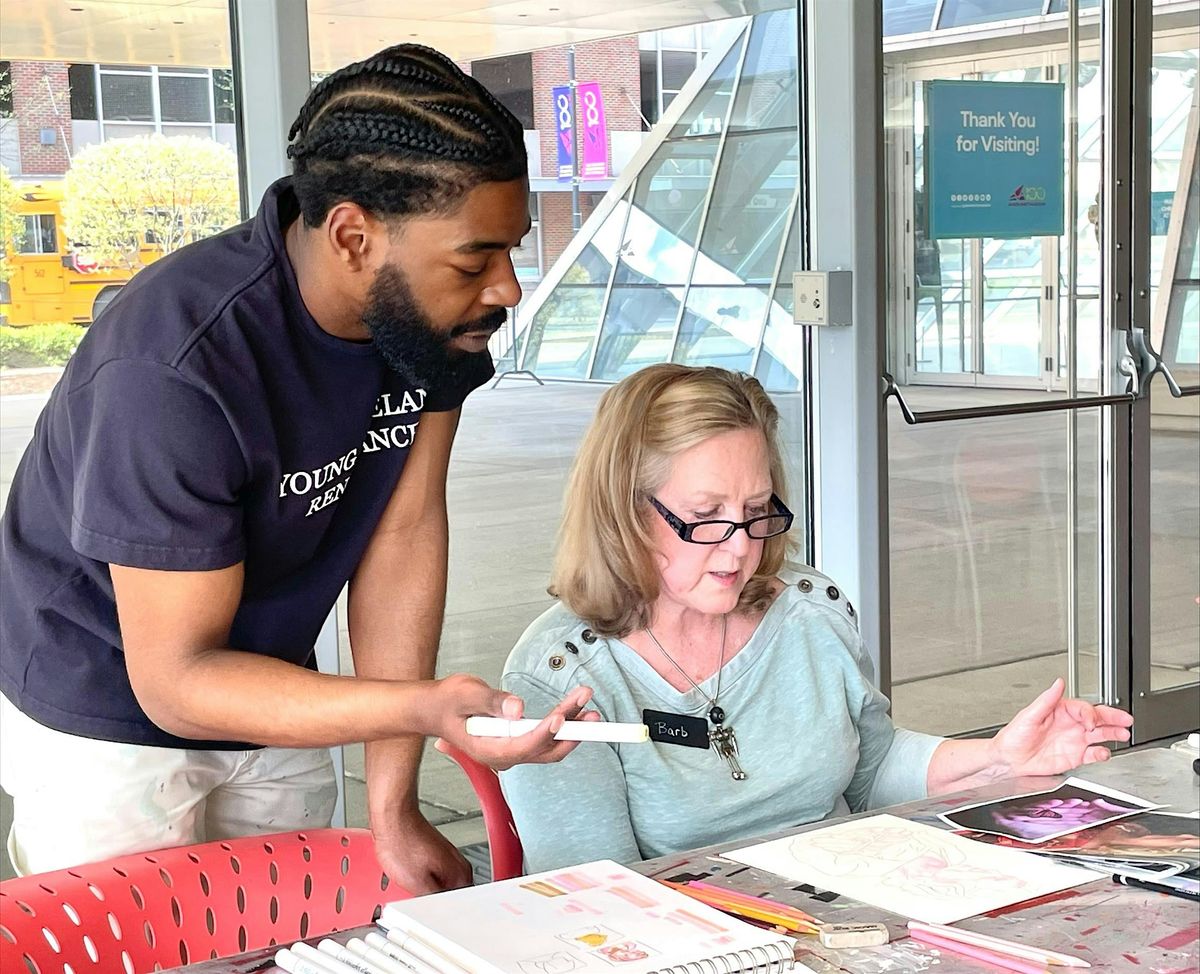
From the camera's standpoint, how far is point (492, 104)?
68.2 inches

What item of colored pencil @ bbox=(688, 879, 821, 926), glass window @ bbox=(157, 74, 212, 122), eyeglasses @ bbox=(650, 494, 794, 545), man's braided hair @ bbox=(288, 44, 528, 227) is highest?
glass window @ bbox=(157, 74, 212, 122)

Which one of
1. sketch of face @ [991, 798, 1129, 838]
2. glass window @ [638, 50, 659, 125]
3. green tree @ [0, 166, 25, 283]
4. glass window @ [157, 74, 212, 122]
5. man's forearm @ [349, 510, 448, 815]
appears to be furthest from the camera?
glass window @ [638, 50, 659, 125]

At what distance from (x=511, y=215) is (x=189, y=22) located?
1.71m

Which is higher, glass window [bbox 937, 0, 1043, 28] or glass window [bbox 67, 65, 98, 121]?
glass window [bbox 937, 0, 1043, 28]

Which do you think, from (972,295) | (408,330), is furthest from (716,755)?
(972,295)

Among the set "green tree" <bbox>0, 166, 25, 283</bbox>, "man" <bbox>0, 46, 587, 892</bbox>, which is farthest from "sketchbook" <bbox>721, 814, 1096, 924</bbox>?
"green tree" <bbox>0, 166, 25, 283</bbox>

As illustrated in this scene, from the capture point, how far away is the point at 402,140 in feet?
5.43

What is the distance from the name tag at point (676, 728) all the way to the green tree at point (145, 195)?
155cm

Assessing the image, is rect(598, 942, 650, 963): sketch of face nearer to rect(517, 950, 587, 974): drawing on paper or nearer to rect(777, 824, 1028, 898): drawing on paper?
rect(517, 950, 587, 974): drawing on paper

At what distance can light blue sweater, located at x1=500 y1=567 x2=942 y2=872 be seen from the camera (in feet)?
6.61

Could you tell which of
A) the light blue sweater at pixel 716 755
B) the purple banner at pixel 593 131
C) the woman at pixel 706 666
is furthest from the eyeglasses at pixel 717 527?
the purple banner at pixel 593 131

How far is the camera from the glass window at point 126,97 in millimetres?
3082

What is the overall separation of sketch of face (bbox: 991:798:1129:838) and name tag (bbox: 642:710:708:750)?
0.38m

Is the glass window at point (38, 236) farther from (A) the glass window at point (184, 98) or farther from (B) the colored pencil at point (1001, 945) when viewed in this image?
(B) the colored pencil at point (1001, 945)
